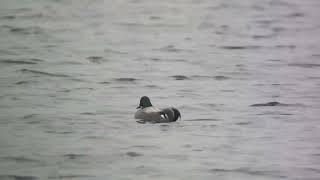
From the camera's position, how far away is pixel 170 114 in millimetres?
18031

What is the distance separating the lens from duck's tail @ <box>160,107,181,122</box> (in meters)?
18.0

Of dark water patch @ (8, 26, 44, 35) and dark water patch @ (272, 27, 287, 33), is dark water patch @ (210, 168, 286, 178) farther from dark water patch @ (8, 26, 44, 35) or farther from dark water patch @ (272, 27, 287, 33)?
dark water patch @ (272, 27, 287, 33)

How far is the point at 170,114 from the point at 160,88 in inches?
145

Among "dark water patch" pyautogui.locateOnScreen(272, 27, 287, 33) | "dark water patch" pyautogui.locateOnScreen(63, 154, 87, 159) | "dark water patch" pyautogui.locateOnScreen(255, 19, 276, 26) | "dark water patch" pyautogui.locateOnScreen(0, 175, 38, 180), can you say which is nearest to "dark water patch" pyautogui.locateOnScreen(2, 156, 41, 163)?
"dark water patch" pyautogui.locateOnScreen(63, 154, 87, 159)

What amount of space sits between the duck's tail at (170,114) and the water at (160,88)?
5.9 inches

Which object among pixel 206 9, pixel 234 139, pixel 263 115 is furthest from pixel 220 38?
pixel 234 139

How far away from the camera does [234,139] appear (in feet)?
56.7

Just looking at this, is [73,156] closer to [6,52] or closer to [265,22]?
[6,52]

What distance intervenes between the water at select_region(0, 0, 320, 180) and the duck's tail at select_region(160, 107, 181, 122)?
0.15 m

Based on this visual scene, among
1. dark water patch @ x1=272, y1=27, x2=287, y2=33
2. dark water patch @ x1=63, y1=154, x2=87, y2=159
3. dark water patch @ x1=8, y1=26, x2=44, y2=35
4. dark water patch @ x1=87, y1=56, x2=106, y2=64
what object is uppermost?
dark water patch @ x1=63, y1=154, x2=87, y2=159

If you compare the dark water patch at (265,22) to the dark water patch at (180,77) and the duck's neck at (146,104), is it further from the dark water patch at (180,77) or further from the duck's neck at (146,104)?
the duck's neck at (146,104)

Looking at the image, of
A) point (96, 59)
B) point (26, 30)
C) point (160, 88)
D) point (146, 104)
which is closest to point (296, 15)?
point (26, 30)

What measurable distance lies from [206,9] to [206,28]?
150 inches

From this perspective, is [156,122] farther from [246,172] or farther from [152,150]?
[246,172]
